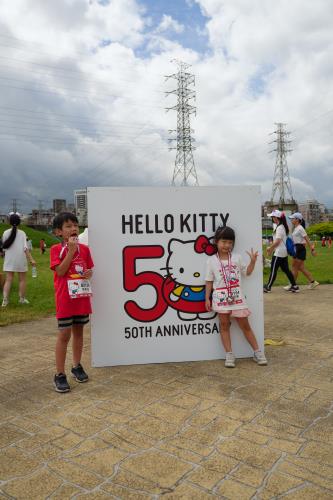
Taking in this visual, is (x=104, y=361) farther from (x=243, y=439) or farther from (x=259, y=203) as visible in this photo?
(x=259, y=203)

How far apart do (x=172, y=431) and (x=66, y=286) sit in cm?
145

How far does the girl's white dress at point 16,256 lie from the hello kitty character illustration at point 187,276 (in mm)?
4189

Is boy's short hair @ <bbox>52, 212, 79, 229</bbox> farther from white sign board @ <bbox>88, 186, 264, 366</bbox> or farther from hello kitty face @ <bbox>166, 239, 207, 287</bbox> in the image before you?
hello kitty face @ <bbox>166, 239, 207, 287</bbox>

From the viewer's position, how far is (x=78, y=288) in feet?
11.5

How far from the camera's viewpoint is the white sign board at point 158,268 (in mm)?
4023

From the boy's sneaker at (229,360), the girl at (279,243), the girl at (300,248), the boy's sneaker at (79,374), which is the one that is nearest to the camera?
the boy's sneaker at (79,374)

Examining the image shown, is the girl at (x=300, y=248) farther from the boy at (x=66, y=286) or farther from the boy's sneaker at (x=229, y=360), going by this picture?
the boy at (x=66, y=286)

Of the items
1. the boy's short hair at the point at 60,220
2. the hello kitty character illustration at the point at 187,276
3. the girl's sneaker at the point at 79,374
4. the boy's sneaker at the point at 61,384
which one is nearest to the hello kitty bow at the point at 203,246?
the hello kitty character illustration at the point at 187,276

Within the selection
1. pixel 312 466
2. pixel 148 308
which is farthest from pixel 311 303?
pixel 312 466

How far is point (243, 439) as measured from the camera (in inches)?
103

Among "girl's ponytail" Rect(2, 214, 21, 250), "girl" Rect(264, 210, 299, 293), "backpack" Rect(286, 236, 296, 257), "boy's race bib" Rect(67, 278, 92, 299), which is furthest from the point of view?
"backpack" Rect(286, 236, 296, 257)

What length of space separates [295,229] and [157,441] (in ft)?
24.2

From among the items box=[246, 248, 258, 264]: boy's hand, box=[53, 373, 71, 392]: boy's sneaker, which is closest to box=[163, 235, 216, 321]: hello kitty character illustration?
box=[246, 248, 258, 264]: boy's hand

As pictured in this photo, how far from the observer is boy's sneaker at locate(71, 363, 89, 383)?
12.0 feet
